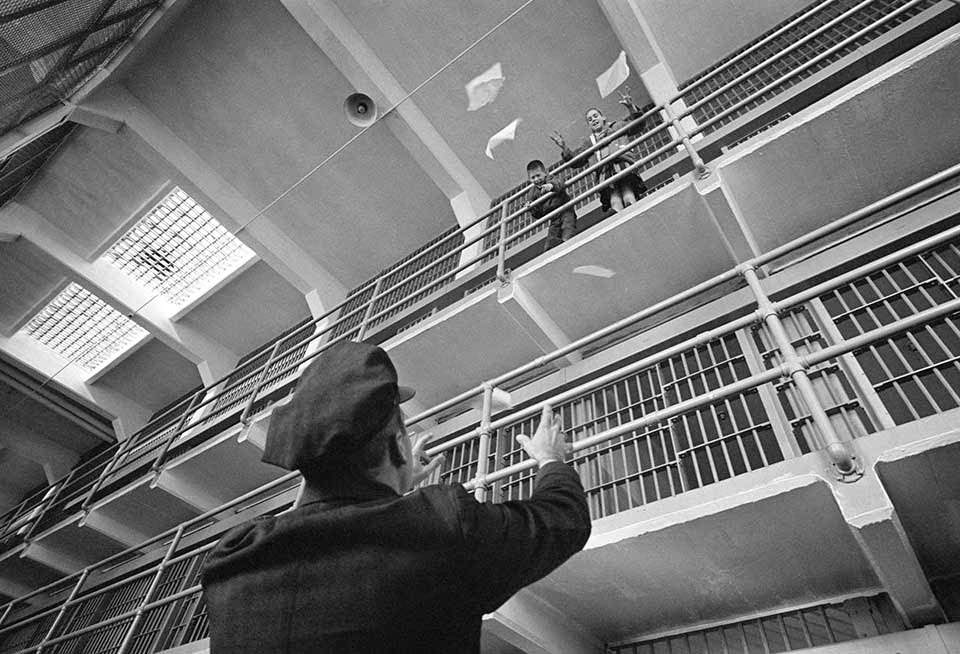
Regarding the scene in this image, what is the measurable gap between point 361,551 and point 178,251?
10887 mm

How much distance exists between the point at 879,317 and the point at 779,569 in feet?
5.89

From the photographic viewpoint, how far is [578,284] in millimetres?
4887

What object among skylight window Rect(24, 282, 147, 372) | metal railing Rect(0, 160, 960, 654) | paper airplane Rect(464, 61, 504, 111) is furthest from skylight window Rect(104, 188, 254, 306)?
metal railing Rect(0, 160, 960, 654)

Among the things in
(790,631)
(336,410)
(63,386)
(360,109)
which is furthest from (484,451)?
(63,386)

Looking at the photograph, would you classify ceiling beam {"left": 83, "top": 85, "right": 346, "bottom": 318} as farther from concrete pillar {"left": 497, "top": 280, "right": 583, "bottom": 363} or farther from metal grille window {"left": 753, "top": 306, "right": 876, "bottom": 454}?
metal grille window {"left": 753, "top": 306, "right": 876, "bottom": 454}

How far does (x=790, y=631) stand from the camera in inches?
104

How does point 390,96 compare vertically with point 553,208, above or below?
above

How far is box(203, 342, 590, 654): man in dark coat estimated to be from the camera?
858mm

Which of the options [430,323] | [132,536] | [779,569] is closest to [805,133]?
[779,569]

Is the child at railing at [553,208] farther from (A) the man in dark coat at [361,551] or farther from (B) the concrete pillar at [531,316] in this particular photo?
(A) the man in dark coat at [361,551]

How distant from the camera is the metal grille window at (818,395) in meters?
2.80

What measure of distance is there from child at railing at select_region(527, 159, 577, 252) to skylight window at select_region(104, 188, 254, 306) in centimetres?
630

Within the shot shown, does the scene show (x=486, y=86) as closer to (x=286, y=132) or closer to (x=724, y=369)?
(x=286, y=132)

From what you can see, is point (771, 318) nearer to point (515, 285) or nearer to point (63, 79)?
point (515, 285)
